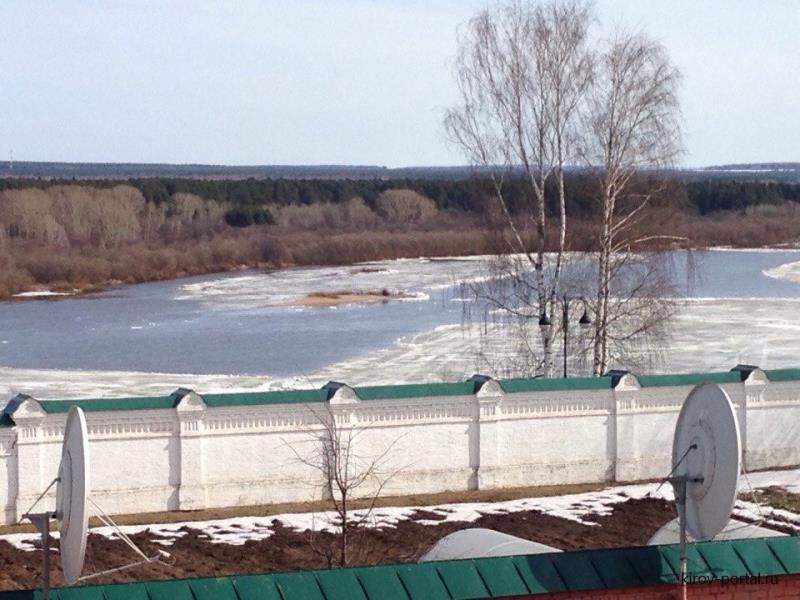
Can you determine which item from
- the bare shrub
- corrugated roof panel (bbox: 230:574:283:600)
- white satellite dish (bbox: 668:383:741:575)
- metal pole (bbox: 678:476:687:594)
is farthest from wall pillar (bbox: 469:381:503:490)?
the bare shrub

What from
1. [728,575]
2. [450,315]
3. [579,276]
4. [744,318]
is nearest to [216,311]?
[450,315]

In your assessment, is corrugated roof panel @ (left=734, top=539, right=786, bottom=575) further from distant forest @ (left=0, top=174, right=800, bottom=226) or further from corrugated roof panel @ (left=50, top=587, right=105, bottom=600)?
distant forest @ (left=0, top=174, right=800, bottom=226)

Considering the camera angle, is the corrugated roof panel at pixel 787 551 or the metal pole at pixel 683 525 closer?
the metal pole at pixel 683 525

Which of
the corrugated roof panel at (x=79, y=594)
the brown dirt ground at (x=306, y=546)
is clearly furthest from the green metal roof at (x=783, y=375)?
the corrugated roof panel at (x=79, y=594)

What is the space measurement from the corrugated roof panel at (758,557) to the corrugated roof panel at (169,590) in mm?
2860

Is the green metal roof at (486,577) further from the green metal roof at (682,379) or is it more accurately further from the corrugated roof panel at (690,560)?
the green metal roof at (682,379)

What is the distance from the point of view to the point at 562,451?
640 inches

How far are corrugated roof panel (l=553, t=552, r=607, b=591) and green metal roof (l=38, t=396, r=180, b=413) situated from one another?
8.17 metres

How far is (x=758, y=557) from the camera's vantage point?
7246 mm

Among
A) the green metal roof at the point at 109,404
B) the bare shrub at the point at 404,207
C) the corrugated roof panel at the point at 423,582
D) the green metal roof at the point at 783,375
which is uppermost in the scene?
the bare shrub at the point at 404,207

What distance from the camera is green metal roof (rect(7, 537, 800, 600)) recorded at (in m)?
6.73

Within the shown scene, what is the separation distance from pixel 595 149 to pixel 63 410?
29.9 ft

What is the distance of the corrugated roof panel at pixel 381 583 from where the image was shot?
22.6ft

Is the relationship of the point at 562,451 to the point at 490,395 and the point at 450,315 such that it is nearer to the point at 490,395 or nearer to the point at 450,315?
the point at 490,395
